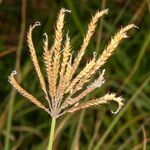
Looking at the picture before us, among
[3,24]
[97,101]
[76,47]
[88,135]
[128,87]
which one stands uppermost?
[3,24]

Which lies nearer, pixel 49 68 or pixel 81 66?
pixel 49 68

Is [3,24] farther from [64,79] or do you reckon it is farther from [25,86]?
[64,79]

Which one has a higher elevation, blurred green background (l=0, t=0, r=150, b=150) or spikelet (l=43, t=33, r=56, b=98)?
blurred green background (l=0, t=0, r=150, b=150)

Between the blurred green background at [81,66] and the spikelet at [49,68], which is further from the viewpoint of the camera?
the blurred green background at [81,66]

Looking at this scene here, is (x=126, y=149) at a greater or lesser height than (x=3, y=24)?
lesser

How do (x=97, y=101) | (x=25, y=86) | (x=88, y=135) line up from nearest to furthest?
1. (x=97, y=101)
2. (x=88, y=135)
3. (x=25, y=86)

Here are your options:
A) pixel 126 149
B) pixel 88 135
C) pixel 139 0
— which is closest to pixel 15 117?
pixel 88 135

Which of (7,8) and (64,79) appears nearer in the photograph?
(64,79)

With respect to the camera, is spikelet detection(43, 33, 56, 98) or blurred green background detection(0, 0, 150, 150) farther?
blurred green background detection(0, 0, 150, 150)
